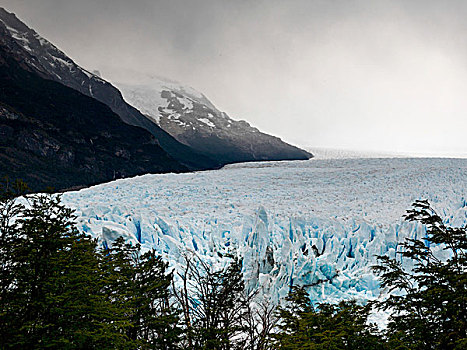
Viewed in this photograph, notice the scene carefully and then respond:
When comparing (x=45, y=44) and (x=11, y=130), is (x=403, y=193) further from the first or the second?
(x=45, y=44)

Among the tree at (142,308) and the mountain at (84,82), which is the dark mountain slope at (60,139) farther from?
the tree at (142,308)

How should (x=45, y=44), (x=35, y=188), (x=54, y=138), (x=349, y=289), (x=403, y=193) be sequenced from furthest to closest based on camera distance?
(x=45, y=44) < (x=54, y=138) < (x=35, y=188) < (x=403, y=193) < (x=349, y=289)

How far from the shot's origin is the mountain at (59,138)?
39719 millimetres

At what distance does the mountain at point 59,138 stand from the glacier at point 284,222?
26853 millimetres

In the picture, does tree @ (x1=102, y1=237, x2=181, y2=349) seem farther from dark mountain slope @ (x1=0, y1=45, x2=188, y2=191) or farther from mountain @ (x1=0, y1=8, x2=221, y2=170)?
mountain @ (x1=0, y1=8, x2=221, y2=170)

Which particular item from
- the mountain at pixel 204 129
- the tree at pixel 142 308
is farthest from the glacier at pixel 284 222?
the mountain at pixel 204 129

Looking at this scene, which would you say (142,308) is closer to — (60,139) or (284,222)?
(284,222)

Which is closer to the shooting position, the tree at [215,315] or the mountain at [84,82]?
the tree at [215,315]

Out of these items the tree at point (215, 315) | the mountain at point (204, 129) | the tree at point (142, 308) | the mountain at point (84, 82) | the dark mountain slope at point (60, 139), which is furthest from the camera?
the mountain at point (204, 129)

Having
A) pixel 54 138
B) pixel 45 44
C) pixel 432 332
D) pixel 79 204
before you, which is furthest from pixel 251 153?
pixel 432 332

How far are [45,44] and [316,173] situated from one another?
77821mm

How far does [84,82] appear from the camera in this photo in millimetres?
77500

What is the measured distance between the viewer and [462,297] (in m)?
3.63

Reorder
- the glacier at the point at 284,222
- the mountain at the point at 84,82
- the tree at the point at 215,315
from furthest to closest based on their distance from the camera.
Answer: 1. the mountain at the point at 84,82
2. the glacier at the point at 284,222
3. the tree at the point at 215,315
